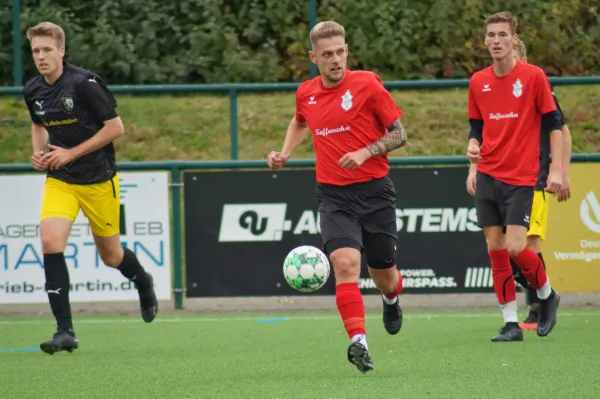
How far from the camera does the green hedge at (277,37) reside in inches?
643

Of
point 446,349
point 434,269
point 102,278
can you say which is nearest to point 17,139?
point 102,278

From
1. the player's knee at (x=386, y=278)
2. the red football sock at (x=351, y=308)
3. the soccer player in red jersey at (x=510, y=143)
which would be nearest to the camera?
the red football sock at (x=351, y=308)

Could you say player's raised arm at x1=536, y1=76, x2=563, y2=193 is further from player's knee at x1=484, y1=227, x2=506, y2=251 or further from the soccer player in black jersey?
the soccer player in black jersey

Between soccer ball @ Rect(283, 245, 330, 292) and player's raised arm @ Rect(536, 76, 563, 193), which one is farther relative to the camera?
player's raised arm @ Rect(536, 76, 563, 193)

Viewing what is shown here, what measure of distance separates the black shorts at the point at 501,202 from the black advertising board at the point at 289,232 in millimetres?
2834

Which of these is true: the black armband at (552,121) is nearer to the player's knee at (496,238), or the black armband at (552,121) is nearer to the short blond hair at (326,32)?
the player's knee at (496,238)

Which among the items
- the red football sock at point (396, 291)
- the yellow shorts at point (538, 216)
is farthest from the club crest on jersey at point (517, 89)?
the red football sock at point (396, 291)

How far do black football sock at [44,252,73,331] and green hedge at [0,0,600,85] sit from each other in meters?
7.49

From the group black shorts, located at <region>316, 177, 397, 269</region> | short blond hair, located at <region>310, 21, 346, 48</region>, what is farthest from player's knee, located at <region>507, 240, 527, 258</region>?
short blond hair, located at <region>310, 21, 346, 48</region>

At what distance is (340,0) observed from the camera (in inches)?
655

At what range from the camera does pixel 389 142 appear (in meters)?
7.68

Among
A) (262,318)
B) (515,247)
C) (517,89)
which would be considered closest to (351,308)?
(515,247)

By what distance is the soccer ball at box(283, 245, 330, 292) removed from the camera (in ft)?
25.4

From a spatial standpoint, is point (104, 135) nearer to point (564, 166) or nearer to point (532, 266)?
point (532, 266)
